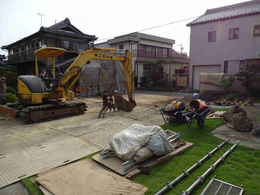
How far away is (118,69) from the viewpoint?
15.2 metres

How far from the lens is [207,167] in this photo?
304 cm

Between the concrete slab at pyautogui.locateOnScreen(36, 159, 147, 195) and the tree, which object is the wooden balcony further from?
the concrete slab at pyautogui.locateOnScreen(36, 159, 147, 195)

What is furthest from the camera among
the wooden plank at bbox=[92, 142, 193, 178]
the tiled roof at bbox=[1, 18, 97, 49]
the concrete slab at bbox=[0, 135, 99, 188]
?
the tiled roof at bbox=[1, 18, 97, 49]

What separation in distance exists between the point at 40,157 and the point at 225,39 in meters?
14.7

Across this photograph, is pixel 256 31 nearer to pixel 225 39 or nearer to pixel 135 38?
pixel 225 39

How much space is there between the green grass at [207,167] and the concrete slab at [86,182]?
272 mm

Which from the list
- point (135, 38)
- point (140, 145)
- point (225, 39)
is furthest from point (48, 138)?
point (135, 38)

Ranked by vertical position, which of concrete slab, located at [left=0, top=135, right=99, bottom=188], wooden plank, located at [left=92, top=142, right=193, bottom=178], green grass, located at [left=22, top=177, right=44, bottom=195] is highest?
wooden plank, located at [left=92, top=142, right=193, bottom=178]

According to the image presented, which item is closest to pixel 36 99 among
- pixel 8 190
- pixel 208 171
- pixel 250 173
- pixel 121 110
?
pixel 121 110

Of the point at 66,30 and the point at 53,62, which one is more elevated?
the point at 66,30

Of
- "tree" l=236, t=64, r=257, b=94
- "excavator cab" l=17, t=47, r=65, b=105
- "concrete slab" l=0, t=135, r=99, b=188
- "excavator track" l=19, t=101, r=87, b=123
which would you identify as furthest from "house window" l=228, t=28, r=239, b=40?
"concrete slab" l=0, t=135, r=99, b=188

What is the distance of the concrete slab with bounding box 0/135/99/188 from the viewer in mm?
3014

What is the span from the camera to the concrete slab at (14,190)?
2.54 meters

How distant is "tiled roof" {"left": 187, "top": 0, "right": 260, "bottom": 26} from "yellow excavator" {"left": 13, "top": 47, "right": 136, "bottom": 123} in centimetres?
1072
